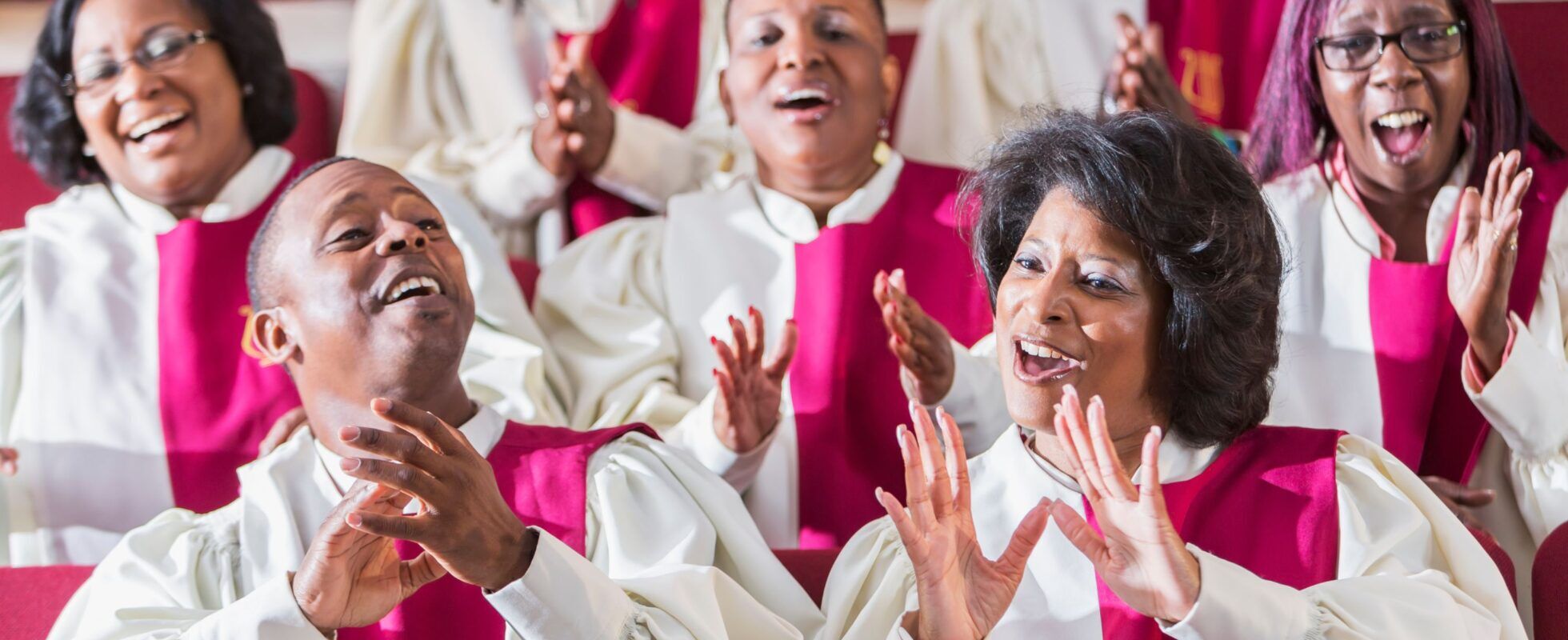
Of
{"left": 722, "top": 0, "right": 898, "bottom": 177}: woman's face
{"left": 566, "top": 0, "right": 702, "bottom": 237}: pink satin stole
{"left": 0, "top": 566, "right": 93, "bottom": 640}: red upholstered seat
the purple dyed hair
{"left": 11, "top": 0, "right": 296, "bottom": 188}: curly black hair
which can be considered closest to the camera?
{"left": 0, "top": 566, "right": 93, "bottom": 640}: red upholstered seat

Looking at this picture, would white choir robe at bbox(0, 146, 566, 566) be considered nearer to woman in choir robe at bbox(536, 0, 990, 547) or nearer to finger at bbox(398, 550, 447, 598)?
woman in choir robe at bbox(536, 0, 990, 547)

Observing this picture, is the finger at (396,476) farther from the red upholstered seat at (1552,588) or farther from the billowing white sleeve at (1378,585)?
the red upholstered seat at (1552,588)

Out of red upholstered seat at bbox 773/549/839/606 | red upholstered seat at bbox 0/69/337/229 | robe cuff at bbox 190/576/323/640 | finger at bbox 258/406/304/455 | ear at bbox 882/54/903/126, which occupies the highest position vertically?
ear at bbox 882/54/903/126

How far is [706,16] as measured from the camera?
381 centimetres

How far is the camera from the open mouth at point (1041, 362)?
1928 millimetres

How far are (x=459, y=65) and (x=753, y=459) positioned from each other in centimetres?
154

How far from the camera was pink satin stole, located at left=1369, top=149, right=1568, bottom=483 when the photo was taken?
8.44 ft

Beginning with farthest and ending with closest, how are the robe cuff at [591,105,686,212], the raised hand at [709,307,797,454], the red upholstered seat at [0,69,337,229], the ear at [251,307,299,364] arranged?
1. the red upholstered seat at [0,69,337,229]
2. the robe cuff at [591,105,686,212]
3. the raised hand at [709,307,797,454]
4. the ear at [251,307,299,364]

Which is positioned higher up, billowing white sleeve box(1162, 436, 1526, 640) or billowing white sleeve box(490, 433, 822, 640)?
billowing white sleeve box(1162, 436, 1526, 640)

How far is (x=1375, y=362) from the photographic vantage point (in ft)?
8.55

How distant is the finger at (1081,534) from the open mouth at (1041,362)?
22 cm

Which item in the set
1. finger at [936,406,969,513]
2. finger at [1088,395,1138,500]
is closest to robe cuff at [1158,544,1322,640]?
finger at [1088,395,1138,500]

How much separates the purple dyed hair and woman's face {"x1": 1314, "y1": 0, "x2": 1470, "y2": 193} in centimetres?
2

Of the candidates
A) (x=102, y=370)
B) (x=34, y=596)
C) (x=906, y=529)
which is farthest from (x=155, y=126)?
(x=906, y=529)
